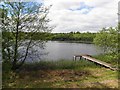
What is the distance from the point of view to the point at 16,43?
17.2 m

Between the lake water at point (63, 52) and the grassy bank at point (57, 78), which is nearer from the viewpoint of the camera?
the grassy bank at point (57, 78)

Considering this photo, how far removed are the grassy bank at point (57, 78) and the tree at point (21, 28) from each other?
1.45 meters

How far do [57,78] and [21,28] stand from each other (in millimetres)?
4837

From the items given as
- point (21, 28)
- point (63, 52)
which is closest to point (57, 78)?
point (21, 28)

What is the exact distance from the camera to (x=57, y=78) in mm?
15359

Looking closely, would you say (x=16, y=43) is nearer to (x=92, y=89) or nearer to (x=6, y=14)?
(x=6, y=14)

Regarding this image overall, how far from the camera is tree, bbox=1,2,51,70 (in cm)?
1666

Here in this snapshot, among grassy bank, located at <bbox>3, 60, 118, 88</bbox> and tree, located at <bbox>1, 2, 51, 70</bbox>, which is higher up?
tree, located at <bbox>1, 2, 51, 70</bbox>

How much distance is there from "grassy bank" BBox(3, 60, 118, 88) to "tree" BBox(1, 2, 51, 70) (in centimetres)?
145

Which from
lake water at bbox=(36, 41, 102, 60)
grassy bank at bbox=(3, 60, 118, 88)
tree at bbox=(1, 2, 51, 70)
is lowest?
lake water at bbox=(36, 41, 102, 60)

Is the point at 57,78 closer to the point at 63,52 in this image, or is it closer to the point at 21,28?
the point at 21,28

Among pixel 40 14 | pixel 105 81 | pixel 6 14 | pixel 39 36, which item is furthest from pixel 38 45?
pixel 105 81

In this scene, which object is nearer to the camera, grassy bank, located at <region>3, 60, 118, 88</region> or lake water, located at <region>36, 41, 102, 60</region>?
grassy bank, located at <region>3, 60, 118, 88</region>

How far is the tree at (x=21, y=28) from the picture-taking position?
1666 cm
